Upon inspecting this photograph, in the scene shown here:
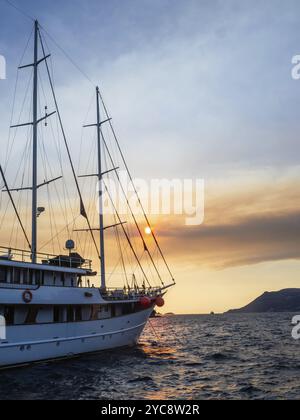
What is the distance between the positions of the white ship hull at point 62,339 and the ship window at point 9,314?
20.9 inches

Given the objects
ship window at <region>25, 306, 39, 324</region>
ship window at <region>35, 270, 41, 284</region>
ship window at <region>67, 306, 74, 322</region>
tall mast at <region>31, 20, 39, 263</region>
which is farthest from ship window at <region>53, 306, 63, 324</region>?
tall mast at <region>31, 20, 39, 263</region>

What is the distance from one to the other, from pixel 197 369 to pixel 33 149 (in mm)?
20173

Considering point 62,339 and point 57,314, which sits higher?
point 57,314

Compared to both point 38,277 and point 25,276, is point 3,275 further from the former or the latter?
point 38,277

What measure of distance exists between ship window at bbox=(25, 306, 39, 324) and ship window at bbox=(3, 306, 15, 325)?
3.37ft

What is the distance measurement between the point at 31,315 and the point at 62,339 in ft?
11.8

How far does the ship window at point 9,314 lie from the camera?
2399cm

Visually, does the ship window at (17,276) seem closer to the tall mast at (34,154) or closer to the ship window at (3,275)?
the ship window at (3,275)

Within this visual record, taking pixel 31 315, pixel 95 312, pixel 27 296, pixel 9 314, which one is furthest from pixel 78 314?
pixel 9 314

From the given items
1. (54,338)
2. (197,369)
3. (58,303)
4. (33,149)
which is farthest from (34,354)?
(33,149)

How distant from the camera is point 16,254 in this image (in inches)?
1040

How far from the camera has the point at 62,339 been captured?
1093 inches

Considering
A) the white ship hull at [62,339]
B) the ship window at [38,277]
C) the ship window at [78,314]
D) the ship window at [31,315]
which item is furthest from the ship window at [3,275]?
the ship window at [78,314]
